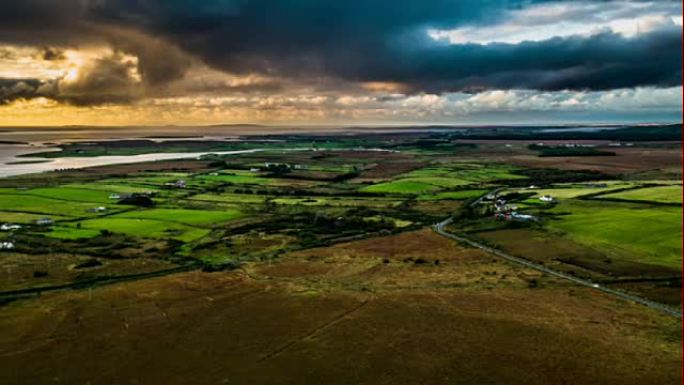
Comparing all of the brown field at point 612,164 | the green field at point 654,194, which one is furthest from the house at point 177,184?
the brown field at point 612,164

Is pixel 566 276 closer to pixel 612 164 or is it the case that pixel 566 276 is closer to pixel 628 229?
pixel 628 229

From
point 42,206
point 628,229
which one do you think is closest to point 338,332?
point 628,229

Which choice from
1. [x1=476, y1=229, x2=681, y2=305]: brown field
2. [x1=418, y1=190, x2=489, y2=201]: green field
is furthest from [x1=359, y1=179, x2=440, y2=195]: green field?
[x1=476, y1=229, x2=681, y2=305]: brown field

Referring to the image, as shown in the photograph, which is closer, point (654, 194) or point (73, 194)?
point (654, 194)

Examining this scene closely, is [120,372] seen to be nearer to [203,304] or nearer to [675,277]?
[203,304]

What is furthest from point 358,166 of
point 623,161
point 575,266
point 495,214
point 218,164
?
point 575,266

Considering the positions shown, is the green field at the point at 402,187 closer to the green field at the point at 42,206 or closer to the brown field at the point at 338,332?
the green field at the point at 42,206
